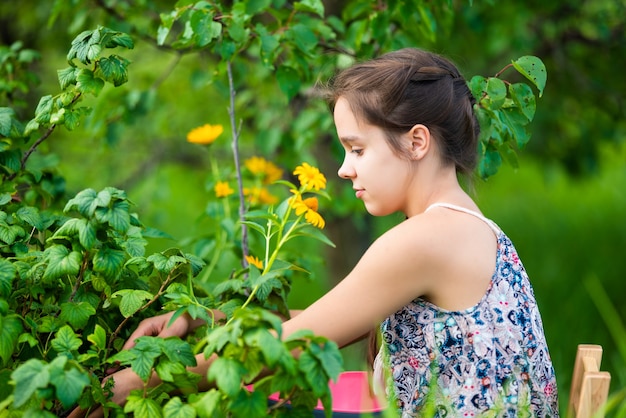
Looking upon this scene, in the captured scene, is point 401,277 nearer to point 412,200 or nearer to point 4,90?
point 412,200

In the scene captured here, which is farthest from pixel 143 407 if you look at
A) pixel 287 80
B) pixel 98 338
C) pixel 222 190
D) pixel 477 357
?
pixel 287 80

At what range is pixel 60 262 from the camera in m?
1.42

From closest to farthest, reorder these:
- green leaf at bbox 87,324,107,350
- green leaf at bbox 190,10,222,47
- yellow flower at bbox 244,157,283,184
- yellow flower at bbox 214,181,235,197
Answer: green leaf at bbox 87,324,107,350
green leaf at bbox 190,10,222,47
yellow flower at bbox 214,181,235,197
yellow flower at bbox 244,157,283,184

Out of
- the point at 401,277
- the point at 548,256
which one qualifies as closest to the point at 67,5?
the point at 401,277

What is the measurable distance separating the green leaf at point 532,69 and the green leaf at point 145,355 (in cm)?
101

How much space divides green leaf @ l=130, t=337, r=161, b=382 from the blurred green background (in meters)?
1.20

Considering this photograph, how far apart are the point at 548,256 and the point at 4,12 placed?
127 inches

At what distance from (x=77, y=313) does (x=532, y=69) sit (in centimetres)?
113

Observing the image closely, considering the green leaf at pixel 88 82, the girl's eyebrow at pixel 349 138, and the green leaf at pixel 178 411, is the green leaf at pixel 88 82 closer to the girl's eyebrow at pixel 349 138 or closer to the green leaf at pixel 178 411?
the girl's eyebrow at pixel 349 138

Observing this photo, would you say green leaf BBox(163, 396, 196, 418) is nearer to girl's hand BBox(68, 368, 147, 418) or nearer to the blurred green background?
girl's hand BBox(68, 368, 147, 418)

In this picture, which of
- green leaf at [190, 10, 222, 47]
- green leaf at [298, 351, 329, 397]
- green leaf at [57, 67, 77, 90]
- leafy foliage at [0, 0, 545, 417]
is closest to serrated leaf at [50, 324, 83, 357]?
leafy foliage at [0, 0, 545, 417]

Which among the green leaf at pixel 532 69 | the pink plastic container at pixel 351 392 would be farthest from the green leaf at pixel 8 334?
the green leaf at pixel 532 69

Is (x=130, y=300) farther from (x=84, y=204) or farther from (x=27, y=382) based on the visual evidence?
(x=27, y=382)

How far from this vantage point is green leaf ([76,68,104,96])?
1622mm
